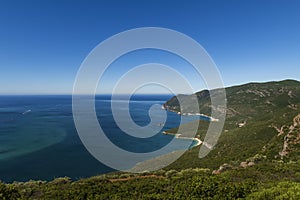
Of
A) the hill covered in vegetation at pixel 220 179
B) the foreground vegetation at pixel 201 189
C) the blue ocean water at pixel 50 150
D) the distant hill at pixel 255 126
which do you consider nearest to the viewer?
the foreground vegetation at pixel 201 189

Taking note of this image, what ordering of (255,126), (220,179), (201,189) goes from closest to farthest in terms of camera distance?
1. (201,189)
2. (220,179)
3. (255,126)

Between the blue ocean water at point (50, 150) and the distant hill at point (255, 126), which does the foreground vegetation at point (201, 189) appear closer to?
the distant hill at point (255, 126)

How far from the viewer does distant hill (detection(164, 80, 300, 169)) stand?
2653 centimetres

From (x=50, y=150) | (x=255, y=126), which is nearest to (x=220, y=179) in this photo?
(x=255, y=126)

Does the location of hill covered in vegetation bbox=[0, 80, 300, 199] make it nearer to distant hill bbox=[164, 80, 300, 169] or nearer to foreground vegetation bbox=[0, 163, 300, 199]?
foreground vegetation bbox=[0, 163, 300, 199]

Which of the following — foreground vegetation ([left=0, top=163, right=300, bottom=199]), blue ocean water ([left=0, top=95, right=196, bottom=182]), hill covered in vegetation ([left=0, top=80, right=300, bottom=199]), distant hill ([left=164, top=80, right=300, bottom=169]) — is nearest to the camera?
foreground vegetation ([left=0, top=163, right=300, bottom=199])

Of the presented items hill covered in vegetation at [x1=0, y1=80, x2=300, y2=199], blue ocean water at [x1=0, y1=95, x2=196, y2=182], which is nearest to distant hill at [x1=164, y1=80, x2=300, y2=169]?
hill covered in vegetation at [x1=0, y1=80, x2=300, y2=199]

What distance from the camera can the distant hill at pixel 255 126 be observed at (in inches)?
1044

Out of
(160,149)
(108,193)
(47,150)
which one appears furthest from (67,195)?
(160,149)

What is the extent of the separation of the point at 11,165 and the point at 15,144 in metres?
15.0

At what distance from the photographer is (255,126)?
144 ft

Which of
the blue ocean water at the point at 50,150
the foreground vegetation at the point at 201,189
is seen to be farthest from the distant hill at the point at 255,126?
the blue ocean water at the point at 50,150

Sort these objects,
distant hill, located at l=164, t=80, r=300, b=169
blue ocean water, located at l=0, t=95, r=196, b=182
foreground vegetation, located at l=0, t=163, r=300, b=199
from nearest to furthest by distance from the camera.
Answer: foreground vegetation, located at l=0, t=163, r=300, b=199 → distant hill, located at l=164, t=80, r=300, b=169 → blue ocean water, located at l=0, t=95, r=196, b=182

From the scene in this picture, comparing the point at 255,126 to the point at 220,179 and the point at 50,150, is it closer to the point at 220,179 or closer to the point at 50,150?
the point at 220,179
